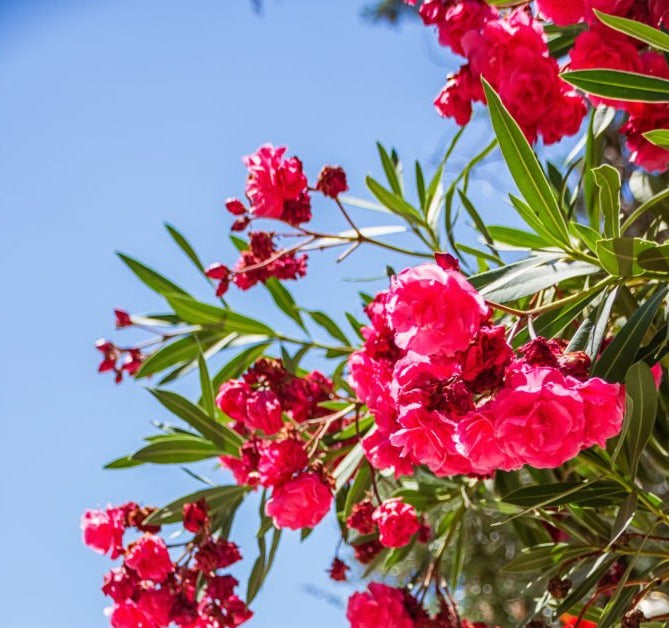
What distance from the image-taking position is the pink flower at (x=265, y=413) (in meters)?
1.76

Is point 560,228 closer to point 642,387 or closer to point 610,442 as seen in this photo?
point 642,387

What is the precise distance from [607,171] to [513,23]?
1.03 ft

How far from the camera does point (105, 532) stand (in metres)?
1.83

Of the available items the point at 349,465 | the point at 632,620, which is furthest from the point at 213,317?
the point at 632,620

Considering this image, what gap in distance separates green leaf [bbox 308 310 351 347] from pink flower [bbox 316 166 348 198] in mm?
486

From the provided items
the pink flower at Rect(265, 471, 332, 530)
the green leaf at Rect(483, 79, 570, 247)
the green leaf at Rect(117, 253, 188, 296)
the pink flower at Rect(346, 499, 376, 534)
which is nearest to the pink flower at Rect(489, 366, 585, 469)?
the green leaf at Rect(483, 79, 570, 247)

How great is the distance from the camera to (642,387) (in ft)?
3.88

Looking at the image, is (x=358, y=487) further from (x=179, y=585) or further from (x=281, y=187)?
(x=281, y=187)

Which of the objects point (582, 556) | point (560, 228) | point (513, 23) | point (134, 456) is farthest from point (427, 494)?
point (513, 23)

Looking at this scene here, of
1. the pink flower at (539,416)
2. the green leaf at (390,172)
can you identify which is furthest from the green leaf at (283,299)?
the pink flower at (539,416)

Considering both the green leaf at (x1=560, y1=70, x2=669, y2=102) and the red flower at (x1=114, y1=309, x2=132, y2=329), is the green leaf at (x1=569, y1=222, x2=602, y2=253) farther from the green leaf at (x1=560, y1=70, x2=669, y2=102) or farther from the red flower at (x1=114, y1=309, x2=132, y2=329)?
the red flower at (x1=114, y1=309, x2=132, y2=329)

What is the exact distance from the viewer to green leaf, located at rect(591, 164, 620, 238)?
1305 millimetres

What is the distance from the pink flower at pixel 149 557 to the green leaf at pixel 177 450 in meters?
0.22

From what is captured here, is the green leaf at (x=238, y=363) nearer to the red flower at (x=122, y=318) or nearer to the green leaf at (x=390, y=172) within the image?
the red flower at (x=122, y=318)
